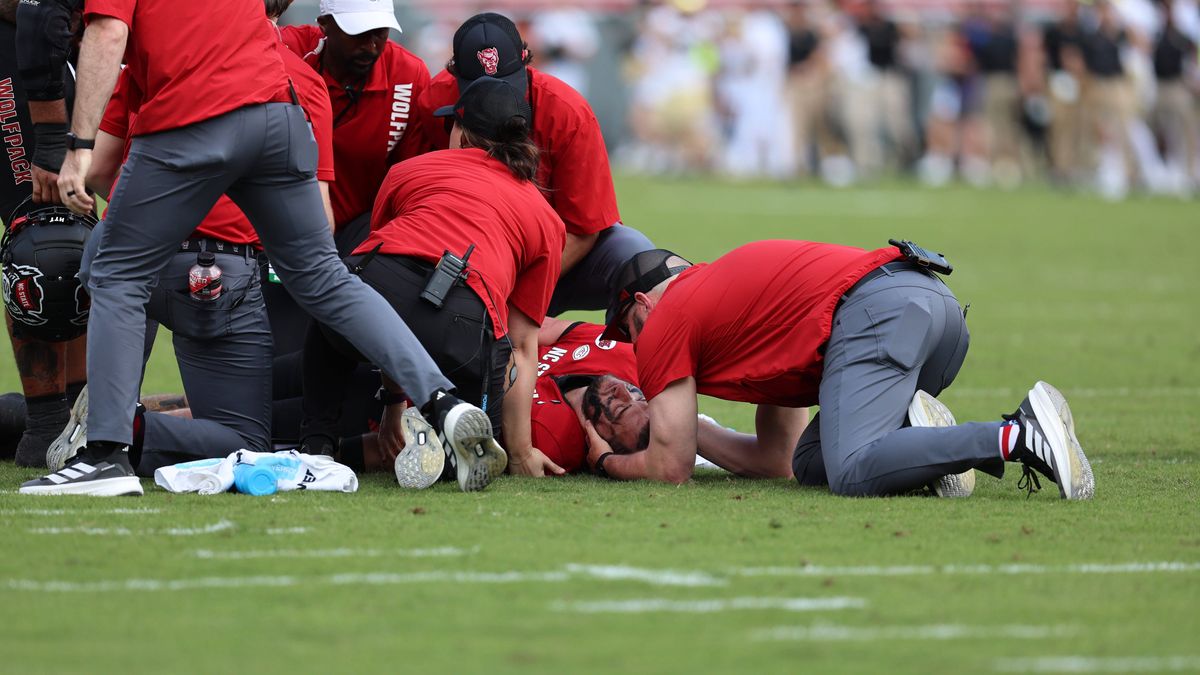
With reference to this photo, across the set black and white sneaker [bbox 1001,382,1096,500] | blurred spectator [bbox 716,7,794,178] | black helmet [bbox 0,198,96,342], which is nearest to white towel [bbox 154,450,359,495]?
black helmet [bbox 0,198,96,342]

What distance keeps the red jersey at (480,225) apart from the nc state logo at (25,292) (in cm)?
125

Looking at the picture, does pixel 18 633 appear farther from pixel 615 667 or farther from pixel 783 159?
pixel 783 159

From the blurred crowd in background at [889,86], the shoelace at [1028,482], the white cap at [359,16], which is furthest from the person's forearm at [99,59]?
the blurred crowd in background at [889,86]

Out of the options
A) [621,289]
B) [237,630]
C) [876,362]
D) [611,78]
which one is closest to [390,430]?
[621,289]

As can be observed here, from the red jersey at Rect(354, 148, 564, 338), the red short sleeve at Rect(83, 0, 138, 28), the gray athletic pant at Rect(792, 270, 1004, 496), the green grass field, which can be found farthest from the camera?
the red jersey at Rect(354, 148, 564, 338)

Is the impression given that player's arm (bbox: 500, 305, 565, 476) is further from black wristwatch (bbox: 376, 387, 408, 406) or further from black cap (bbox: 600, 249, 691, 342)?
black cap (bbox: 600, 249, 691, 342)

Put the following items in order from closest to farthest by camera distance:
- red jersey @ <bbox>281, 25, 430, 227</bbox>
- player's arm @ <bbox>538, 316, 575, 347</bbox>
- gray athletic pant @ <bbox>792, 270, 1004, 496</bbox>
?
gray athletic pant @ <bbox>792, 270, 1004, 496</bbox>
red jersey @ <bbox>281, 25, 430, 227</bbox>
player's arm @ <bbox>538, 316, 575, 347</bbox>

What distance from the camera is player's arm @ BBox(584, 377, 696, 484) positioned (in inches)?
248

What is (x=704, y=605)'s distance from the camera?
431 centimetres

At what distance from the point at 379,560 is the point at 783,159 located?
23963mm

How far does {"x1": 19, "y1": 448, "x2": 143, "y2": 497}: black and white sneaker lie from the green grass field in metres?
0.07

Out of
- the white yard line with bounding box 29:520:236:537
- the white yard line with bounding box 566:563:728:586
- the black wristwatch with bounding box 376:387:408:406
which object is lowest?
the white yard line with bounding box 29:520:236:537

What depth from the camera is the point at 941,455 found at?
19.1 feet

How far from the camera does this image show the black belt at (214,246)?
654 cm
